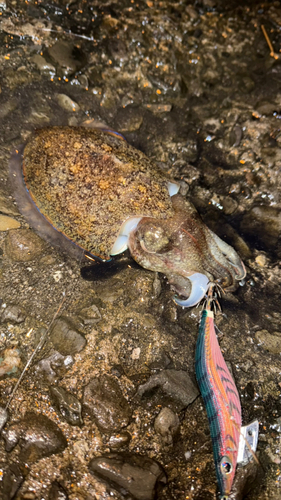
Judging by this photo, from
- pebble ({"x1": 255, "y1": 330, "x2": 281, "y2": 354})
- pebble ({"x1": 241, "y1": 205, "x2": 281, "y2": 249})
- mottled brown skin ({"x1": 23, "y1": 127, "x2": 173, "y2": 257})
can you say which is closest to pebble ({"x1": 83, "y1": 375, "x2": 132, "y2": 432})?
mottled brown skin ({"x1": 23, "y1": 127, "x2": 173, "y2": 257})

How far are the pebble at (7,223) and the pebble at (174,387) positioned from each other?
2.36 meters

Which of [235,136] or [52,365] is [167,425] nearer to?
[52,365]

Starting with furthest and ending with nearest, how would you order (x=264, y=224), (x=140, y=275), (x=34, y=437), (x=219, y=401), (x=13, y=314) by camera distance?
(x=264, y=224), (x=140, y=275), (x=13, y=314), (x=219, y=401), (x=34, y=437)

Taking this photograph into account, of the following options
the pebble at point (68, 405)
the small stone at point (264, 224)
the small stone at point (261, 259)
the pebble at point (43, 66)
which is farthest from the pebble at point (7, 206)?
the small stone at point (261, 259)

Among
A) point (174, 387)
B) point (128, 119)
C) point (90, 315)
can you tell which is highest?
point (128, 119)

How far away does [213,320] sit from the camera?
10.3 feet

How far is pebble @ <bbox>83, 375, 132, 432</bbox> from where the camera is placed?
2.71 m

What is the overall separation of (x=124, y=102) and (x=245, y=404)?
4148mm

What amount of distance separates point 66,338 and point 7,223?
1.61 m

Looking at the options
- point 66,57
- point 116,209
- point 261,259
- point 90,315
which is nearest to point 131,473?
point 90,315

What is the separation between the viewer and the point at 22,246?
3469mm

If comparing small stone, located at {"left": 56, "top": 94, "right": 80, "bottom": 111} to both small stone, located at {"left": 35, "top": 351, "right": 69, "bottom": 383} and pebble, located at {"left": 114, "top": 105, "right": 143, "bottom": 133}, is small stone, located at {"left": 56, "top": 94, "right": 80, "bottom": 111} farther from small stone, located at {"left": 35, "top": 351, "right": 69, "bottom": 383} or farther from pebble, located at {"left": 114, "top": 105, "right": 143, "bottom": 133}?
small stone, located at {"left": 35, "top": 351, "right": 69, "bottom": 383}

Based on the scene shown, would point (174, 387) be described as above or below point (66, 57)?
→ below

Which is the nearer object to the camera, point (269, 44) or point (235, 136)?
point (235, 136)
